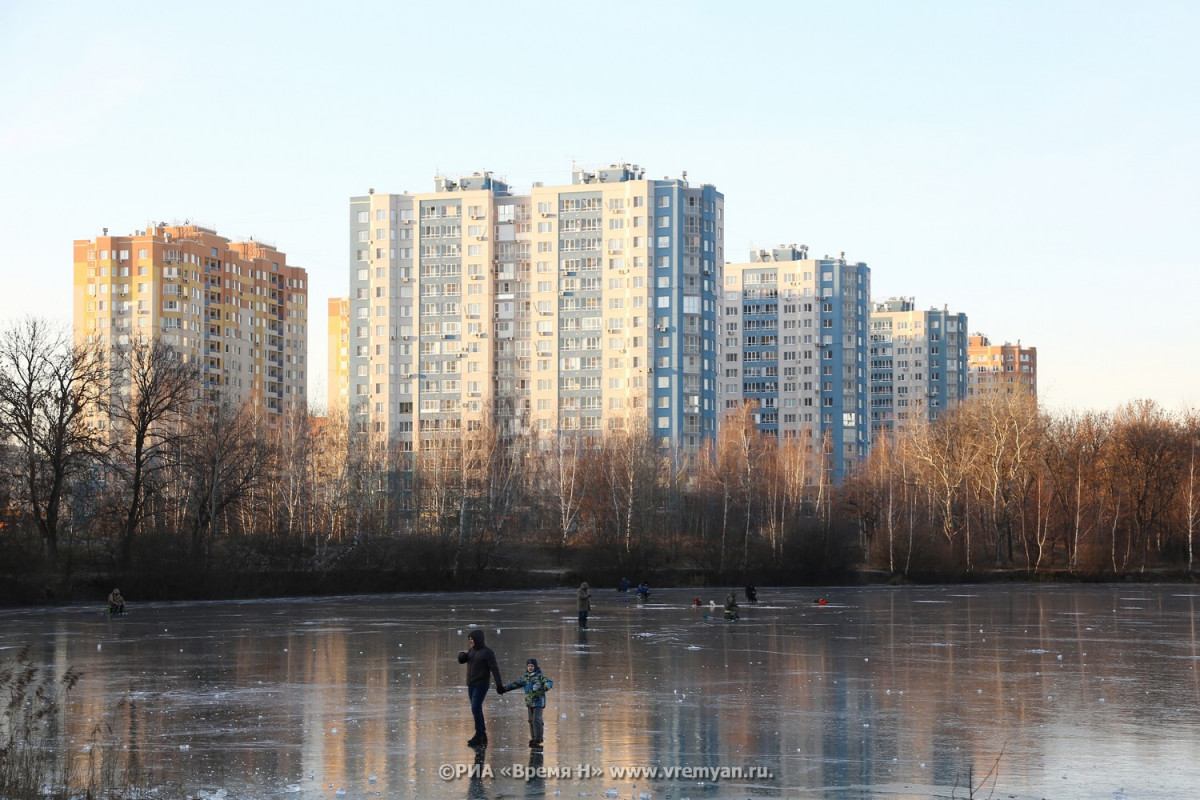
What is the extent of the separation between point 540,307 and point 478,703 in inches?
5245

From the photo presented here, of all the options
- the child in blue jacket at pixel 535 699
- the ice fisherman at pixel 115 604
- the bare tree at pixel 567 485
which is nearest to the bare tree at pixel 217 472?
the ice fisherman at pixel 115 604

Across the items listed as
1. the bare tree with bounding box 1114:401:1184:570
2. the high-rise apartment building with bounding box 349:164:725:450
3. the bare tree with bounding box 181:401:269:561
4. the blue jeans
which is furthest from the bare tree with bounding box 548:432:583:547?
the blue jeans

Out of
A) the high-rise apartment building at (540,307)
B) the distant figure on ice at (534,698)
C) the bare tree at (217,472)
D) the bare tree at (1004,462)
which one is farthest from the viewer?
the high-rise apartment building at (540,307)

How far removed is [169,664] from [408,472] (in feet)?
333

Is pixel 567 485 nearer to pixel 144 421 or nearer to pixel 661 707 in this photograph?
pixel 144 421

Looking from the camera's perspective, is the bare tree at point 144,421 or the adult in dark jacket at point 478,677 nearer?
the adult in dark jacket at point 478,677

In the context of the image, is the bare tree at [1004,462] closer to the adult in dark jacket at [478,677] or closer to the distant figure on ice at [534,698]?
the distant figure on ice at [534,698]

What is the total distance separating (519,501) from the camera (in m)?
116

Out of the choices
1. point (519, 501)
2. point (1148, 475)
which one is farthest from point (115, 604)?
point (1148, 475)

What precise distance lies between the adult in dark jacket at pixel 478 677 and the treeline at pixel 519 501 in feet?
153

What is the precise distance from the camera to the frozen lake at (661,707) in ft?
53.0

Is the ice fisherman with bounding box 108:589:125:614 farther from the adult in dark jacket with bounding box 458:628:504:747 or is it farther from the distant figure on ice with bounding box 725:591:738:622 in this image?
the adult in dark jacket with bounding box 458:628:504:747

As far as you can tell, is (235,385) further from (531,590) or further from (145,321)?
(531,590)

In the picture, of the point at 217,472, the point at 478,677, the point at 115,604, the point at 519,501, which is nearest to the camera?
the point at 478,677
